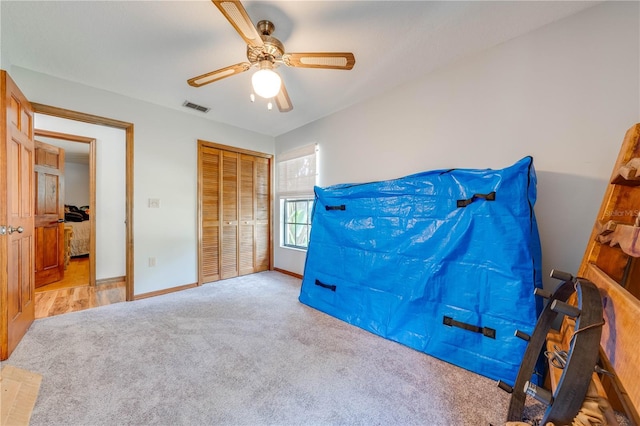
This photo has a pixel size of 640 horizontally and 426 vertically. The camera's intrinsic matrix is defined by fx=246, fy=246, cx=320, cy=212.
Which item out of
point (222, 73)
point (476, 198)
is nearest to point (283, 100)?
point (222, 73)

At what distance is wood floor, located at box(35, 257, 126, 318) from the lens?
2675 mm

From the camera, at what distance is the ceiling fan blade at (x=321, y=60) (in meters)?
1.60

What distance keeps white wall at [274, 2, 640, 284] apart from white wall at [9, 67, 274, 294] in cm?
286

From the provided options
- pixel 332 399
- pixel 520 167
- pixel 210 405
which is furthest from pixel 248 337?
pixel 520 167

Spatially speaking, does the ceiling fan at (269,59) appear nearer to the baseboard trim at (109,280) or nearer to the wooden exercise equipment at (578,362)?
the wooden exercise equipment at (578,362)

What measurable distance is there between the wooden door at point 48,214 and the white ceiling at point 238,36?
1.66 m

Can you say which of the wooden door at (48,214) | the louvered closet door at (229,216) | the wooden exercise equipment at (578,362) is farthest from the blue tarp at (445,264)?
the wooden door at (48,214)

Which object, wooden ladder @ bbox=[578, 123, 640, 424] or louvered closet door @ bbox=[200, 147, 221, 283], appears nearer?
wooden ladder @ bbox=[578, 123, 640, 424]

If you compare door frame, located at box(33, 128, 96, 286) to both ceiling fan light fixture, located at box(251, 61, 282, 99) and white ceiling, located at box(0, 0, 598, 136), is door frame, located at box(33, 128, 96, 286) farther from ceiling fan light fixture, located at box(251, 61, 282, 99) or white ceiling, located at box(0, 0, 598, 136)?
ceiling fan light fixture, located at box(251, 61, 282, 99)

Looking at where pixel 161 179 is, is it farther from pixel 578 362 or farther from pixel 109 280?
pixel 578 362

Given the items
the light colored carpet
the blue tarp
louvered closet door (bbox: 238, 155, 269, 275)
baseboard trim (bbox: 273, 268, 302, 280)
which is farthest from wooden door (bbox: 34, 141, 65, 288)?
the blue tarp

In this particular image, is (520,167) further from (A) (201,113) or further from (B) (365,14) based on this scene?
(A) (201,113)

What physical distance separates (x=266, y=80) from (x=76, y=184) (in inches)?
290

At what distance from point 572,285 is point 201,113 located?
155 inches
